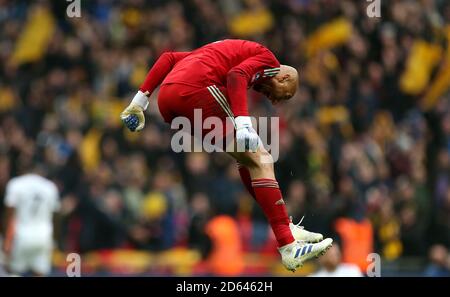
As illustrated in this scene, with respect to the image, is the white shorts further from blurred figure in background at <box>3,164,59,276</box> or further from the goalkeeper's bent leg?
the goalkeeper's bent leg

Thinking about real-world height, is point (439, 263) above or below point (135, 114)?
below

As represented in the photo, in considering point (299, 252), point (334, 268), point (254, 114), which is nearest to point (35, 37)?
point (254, 114)

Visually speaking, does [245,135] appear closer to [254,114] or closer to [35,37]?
[254,114]

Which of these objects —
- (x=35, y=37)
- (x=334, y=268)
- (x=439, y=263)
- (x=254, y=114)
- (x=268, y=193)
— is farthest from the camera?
(x=35, y=37)

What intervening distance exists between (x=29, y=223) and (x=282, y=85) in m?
6.96

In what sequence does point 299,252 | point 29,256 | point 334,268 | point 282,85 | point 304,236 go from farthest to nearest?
point 29,256
point 334,268
point 304,236
point 282,85
point 299,252

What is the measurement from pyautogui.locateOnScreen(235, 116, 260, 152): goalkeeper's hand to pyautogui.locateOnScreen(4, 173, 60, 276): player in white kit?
700 centimetres

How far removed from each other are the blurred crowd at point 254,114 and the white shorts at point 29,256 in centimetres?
63

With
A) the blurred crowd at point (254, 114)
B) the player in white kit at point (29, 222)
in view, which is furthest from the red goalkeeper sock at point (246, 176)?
the player in white kit at point (29, 222)

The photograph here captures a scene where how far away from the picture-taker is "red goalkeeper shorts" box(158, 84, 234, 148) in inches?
404

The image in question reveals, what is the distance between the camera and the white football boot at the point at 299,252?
400 inches

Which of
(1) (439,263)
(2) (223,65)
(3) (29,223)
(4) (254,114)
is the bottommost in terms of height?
(1) (439,263)

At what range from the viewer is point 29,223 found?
16.6m
